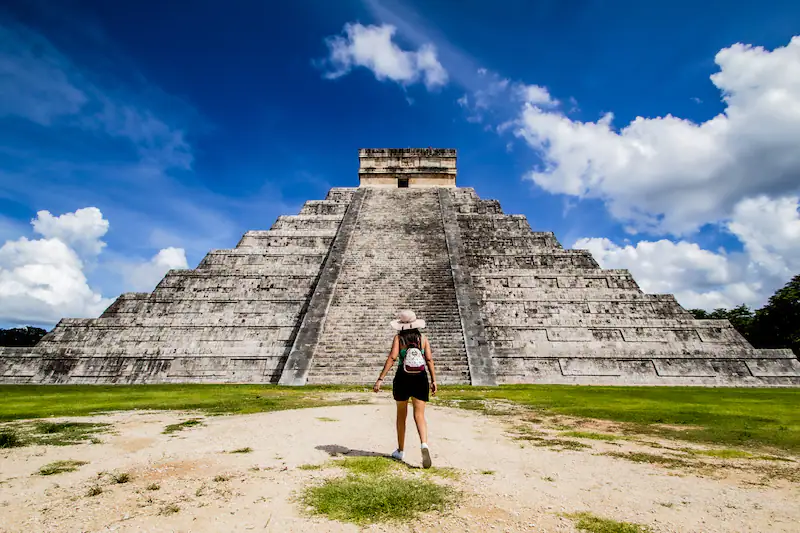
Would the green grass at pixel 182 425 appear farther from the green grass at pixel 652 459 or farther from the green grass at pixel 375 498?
the green grass at pixel 652 459

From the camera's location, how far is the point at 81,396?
977 centimetres

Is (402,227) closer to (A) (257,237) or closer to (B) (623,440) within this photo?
(A) (257,237)

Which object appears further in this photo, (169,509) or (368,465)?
(368,465)

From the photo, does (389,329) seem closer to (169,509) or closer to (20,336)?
(169,509)

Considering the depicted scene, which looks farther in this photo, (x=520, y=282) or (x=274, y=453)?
(x=520, y=282)

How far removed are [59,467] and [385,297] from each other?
11.2m

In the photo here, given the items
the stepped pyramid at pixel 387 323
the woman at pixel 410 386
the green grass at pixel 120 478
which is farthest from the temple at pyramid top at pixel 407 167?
the green grass at pixel 120 478

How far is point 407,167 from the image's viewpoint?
2744cm

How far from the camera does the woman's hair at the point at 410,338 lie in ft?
14.8

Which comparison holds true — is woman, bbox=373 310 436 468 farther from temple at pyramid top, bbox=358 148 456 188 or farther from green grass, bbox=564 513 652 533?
temple at pyramid top, bbox=358 148 456 188

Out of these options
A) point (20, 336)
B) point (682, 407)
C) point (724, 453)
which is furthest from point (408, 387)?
point (20, 336)

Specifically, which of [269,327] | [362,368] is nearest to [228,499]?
[362,368]

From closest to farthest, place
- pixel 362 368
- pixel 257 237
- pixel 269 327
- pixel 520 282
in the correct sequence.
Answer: pixel 362 368
pixel 269 327
pixel 520 282
pixel 257 237

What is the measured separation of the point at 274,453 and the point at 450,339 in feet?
29.2
